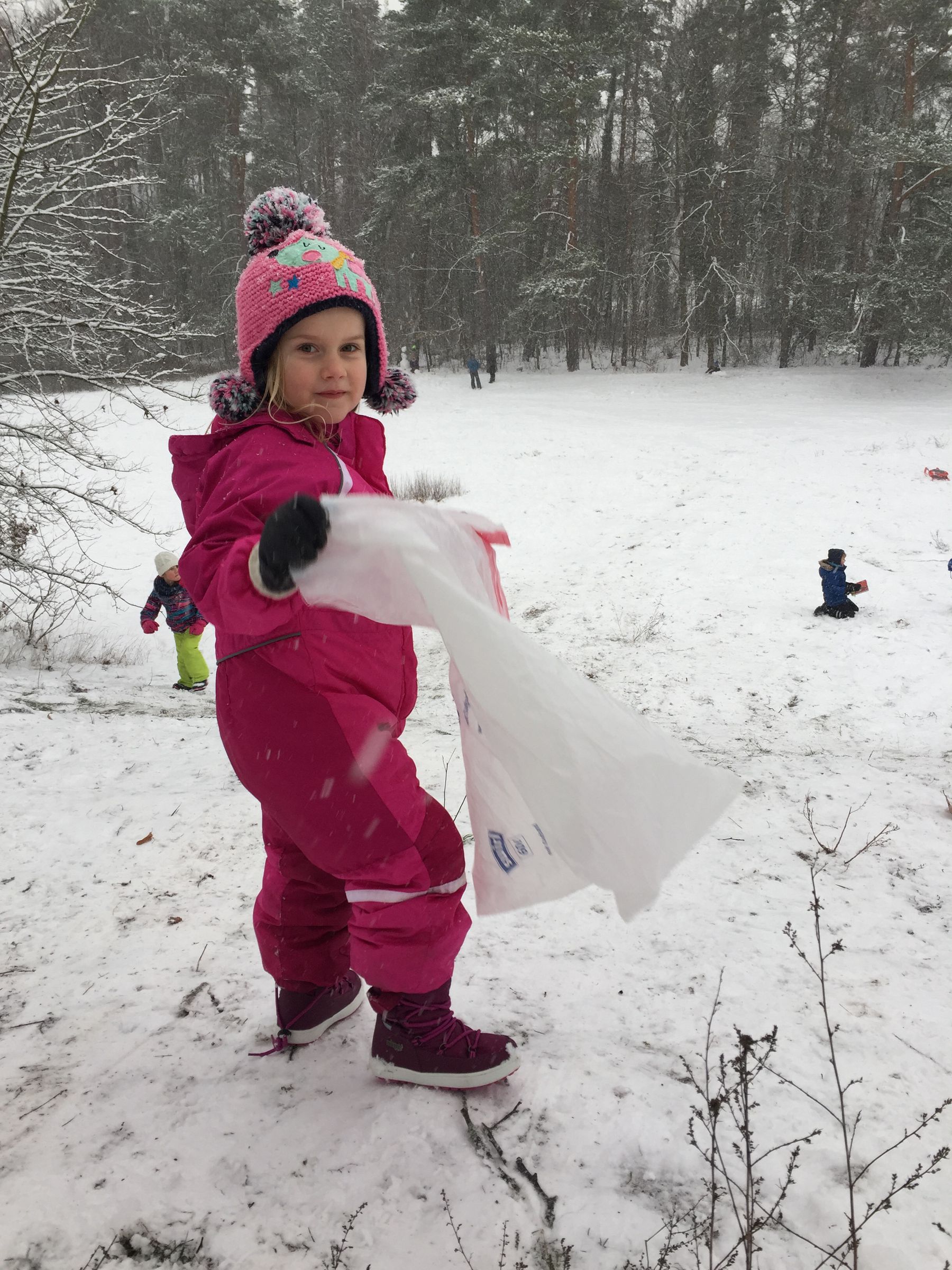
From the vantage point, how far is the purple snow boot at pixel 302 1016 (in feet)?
6.06

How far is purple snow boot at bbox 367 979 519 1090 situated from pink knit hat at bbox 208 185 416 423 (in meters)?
1.46

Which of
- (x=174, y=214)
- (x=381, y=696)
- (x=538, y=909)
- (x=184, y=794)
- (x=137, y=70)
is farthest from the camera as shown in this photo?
(x=174, y=214)

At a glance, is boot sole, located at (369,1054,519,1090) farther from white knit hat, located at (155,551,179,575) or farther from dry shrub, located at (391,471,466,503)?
dry shrub, located at (391,471,466,503)

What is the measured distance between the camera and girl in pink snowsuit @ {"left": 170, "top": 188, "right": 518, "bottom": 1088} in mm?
1468

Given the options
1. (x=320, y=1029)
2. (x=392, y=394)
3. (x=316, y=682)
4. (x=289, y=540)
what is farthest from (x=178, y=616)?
(x=289, y=540)

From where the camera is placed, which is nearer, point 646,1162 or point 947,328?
point 646,1162

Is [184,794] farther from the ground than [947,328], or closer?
closer

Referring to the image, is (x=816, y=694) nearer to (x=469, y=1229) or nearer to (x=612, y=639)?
(x=612, y=639)

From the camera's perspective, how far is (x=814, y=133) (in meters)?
21.7

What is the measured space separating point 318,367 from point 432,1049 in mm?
1630

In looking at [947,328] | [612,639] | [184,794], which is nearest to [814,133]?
[947,328]

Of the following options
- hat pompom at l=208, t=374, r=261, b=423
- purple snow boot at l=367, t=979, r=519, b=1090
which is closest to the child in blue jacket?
purple snow boot at l=367, t=979, r=519, b=1090

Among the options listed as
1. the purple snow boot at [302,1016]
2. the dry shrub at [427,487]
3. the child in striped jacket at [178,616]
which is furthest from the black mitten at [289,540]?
the dry shrub at [427,487]

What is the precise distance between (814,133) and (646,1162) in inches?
1105
